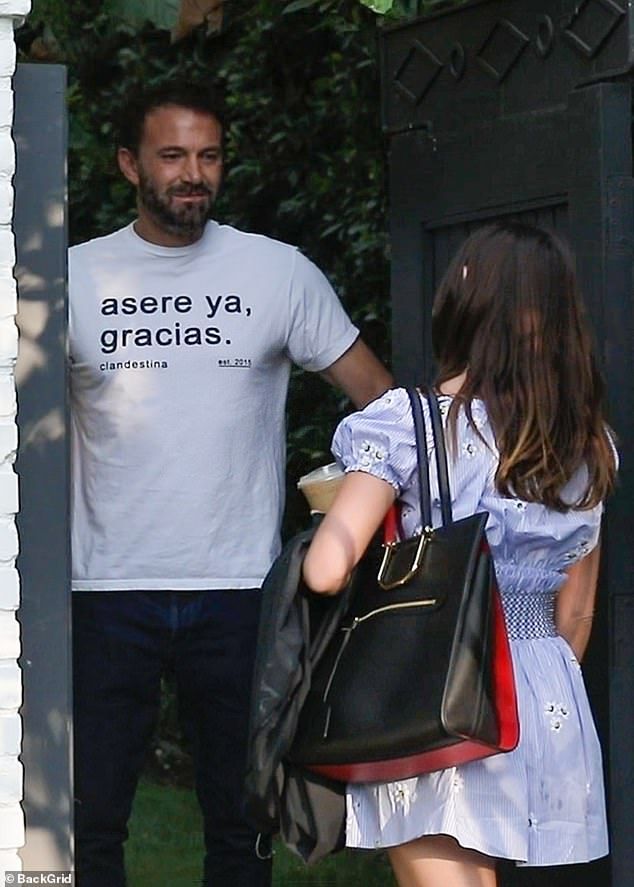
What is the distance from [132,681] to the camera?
413 centimetres

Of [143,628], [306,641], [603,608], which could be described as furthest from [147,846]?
[306,641]

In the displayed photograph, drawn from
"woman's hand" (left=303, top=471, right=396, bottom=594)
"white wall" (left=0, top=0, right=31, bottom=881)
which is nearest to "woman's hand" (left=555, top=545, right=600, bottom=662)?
"woman's hand" (left=303, top=471, right=396, bottom=594)

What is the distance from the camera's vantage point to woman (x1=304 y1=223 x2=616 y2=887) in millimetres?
3131

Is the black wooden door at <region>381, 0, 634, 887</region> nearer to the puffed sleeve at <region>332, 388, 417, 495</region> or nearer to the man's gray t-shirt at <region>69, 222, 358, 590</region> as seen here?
the man's gray t-shirt at <region>69, 222, 358, 590</region>

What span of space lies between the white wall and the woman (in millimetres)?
529

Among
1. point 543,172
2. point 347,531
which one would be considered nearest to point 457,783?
point 347,531

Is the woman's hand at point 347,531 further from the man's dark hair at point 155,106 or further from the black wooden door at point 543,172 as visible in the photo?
the man's dark hair at point 155,106

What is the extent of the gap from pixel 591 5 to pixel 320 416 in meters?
2.60

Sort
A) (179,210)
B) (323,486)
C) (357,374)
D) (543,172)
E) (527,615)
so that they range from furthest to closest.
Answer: (357,374) → (179,210) → (543,172) → (323,486) → (527,615)

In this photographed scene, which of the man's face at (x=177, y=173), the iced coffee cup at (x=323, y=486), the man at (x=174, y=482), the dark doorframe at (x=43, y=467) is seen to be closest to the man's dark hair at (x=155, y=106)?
the man's face at (x=177, y=173)

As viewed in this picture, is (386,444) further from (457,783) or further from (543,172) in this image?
(543,172)

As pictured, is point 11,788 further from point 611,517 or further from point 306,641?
point 611,517

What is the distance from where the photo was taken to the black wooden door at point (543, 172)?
12.7 ft

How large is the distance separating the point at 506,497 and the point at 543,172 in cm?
112
